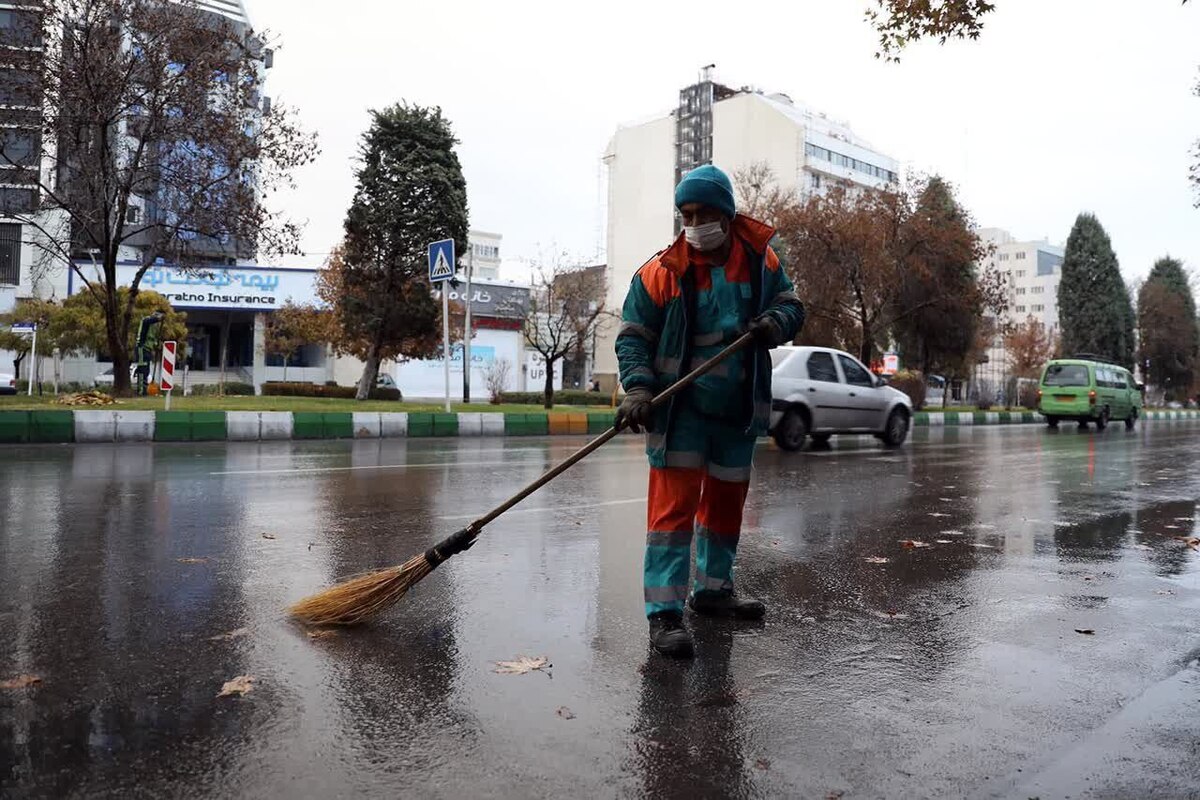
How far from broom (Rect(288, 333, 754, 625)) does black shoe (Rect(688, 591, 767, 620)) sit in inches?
33.1

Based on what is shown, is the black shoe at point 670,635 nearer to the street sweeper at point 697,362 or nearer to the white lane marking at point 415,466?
the street sweeper at point 697,362

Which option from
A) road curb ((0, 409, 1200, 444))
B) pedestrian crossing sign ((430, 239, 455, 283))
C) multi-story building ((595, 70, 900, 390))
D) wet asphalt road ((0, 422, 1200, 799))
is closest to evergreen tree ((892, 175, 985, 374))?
road curb ((0, 409, 1200, 444))

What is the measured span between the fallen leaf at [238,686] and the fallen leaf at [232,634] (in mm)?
467

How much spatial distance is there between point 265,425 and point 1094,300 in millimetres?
57926

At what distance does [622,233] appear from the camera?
248 ft

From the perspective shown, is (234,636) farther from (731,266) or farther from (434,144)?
Answer: (434,144)

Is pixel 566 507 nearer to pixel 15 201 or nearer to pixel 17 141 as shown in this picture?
pixel 17 141

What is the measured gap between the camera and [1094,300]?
56938 millimetres

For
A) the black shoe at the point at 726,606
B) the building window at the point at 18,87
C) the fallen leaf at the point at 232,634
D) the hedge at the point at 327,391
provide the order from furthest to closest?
the hedge at the point at 327,391
the building window at the point at 18,87
the black shoe at the point at 726,606
the fallen leaf at the point at 232,634

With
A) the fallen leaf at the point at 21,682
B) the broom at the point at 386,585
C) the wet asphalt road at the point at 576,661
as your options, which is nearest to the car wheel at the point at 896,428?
the wet asphalt road at the point at 576,661

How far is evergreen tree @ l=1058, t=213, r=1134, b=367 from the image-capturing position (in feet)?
186

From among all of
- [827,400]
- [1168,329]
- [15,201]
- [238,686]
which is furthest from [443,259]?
[1168,329]

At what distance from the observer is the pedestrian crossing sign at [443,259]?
57.3ft

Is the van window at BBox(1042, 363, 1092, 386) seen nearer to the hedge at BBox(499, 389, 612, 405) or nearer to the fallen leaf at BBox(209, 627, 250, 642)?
the hedge at BBox(499, 389, 612, 405)
